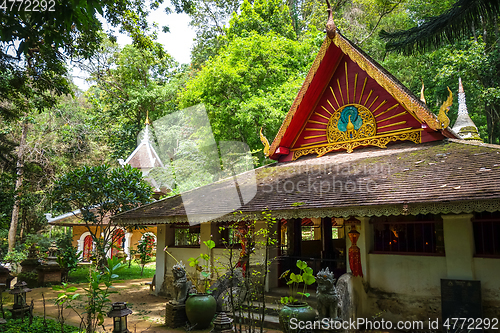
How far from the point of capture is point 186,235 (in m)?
11.3

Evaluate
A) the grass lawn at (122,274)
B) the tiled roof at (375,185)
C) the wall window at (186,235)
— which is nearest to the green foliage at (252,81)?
the tiled roof at (375,185)

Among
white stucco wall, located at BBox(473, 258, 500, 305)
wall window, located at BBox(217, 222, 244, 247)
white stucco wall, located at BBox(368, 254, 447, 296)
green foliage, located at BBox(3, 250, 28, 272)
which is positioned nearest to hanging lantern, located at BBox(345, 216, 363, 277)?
white stucco wall, located at BBox(368, 254, 447, 296)

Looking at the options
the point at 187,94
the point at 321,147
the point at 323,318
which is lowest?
the point at 323,318

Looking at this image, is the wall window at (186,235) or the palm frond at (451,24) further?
the wall window at (186,235)

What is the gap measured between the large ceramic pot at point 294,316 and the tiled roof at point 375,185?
174cm

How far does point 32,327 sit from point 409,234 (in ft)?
26.2

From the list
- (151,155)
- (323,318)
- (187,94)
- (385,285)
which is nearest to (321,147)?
(385,285)

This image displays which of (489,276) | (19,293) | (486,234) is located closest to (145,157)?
(19,293)

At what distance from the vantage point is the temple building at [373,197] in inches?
252

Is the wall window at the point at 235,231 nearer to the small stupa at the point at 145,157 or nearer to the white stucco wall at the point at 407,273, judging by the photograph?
the white stucco wall at the point at 407,273

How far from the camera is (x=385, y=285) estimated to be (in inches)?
292

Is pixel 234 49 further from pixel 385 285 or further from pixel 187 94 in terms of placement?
pixel 385 285

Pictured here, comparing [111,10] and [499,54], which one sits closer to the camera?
[111,10]

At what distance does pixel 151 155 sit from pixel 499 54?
76.2 ft
